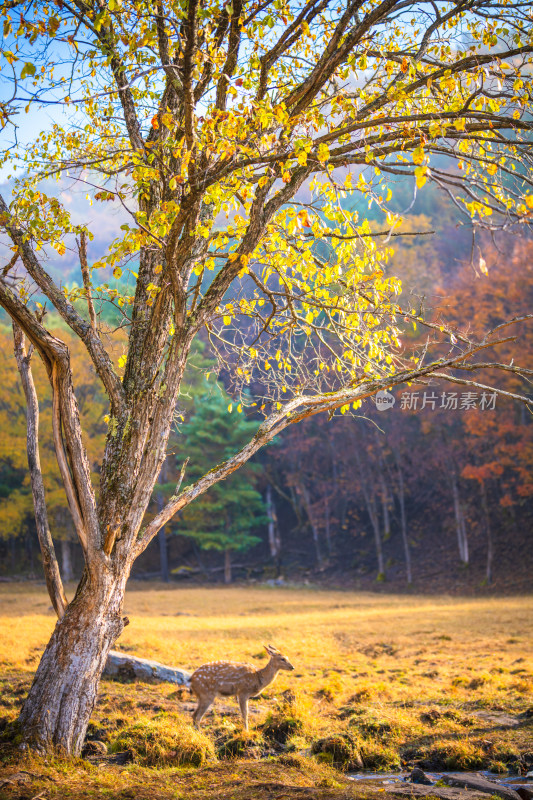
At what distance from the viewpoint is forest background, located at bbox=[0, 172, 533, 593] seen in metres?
23.4

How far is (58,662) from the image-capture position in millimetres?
4395

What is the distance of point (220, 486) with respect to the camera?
2997 centimetres

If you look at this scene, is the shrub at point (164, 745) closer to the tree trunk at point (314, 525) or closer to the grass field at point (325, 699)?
the grass field at point (325, 699)

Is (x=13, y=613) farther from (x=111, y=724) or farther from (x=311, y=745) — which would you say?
(x=311, y=745)

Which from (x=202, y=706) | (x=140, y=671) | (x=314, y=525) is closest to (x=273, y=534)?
(x=314, y=525)

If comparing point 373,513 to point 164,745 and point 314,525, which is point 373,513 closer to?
point 314,525

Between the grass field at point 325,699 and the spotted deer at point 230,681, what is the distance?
236 millimetres

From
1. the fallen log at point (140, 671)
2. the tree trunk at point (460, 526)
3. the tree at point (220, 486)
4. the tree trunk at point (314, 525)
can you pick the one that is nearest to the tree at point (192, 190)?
the fallen log at point (140, 671)

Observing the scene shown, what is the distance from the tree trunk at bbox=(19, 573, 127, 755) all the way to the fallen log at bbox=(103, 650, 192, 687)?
12.3 ft

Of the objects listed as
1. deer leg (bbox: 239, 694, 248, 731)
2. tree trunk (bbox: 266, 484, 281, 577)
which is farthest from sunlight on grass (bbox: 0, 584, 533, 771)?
tree trunk (bbox: 266, 484, 281, 577)

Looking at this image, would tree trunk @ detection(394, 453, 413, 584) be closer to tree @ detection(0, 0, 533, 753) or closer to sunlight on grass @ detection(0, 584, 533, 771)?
sunlight on grass @ detection(0, 584, 533, 771)

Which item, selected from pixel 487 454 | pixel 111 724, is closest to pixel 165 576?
pixel 487 454

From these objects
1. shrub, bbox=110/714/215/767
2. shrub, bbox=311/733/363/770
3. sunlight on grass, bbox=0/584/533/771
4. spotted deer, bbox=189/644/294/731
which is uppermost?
spotted deer, bbox=189/644/294/731

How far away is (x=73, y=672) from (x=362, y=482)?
84.0ft
